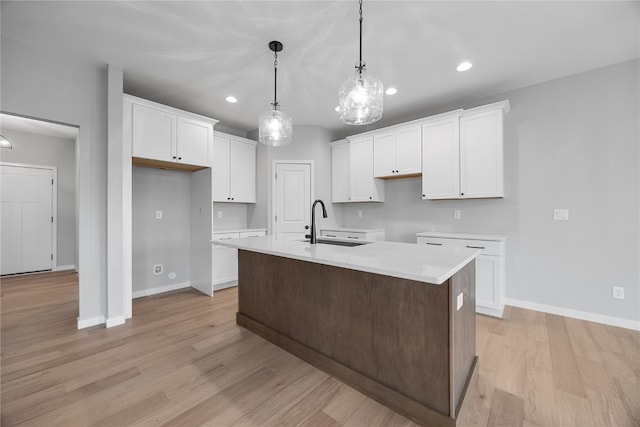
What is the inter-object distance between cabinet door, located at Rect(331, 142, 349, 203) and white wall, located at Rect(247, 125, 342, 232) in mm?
117

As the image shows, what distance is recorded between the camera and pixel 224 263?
3.99 m

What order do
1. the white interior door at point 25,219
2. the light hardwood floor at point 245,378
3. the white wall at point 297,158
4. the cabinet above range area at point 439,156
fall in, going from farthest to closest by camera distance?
the white interior door at point 25,219 < the white wall at point 297,158 < the cabinet above range area at point 439,156 < the light hardwood floor at point 245,378

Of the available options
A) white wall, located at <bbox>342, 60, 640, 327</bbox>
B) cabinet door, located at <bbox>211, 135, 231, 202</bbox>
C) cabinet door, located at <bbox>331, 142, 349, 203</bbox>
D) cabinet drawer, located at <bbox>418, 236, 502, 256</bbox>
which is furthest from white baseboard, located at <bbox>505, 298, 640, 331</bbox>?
cabinet door, located at <bbox>211, 135, 231, 202</bbox>

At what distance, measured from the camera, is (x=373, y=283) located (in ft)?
5.57

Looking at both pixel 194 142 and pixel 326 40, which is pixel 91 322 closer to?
pixel 194 142

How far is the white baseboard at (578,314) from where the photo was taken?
2.62 metres

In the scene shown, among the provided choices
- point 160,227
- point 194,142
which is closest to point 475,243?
point 194,142

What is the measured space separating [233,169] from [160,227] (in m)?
1.41

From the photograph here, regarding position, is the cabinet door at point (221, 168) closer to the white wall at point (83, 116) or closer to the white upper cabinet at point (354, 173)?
the white wall at point (83, 116)

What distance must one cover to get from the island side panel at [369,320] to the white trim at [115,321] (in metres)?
1.64

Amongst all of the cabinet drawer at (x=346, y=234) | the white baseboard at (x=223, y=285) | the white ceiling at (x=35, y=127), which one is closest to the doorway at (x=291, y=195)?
the cabinet drawer at (x=346, y=234)

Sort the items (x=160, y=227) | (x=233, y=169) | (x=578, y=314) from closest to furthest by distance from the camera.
Answer: (x=578, y=314), (x=160, y=227), (x=233, y=169)

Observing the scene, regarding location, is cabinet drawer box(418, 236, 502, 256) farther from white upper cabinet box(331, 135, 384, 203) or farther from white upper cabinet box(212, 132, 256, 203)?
white upper cabinet box(212, 132, 256, 203)

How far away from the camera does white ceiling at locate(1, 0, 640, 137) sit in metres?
1.96
